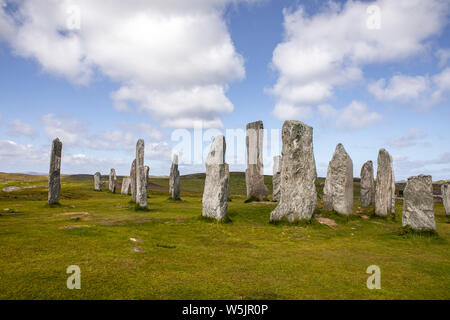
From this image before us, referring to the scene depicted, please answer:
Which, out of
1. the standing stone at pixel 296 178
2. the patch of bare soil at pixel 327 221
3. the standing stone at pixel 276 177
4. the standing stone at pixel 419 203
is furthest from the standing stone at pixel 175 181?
the standing stone at pixel 419 203

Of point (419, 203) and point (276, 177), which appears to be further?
point (276, 177)

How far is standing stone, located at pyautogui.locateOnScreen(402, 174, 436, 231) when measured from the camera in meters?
13.1

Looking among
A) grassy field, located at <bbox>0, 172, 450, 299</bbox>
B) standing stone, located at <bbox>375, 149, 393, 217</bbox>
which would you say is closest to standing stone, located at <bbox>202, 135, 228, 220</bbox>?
grassy field, located at <bbox>0, 172, 450, 299</bbox>

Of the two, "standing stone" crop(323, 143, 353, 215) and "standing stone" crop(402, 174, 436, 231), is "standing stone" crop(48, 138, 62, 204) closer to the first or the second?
"standing stone" crop(323, 143, 353, 215)

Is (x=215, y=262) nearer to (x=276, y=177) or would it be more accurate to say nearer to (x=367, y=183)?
(x=276, y=177)

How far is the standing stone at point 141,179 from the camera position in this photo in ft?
69.9

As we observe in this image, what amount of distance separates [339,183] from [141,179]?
46.8 ft

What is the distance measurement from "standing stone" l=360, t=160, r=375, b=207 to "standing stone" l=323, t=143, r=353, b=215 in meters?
7.29

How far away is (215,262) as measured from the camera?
9.09 m

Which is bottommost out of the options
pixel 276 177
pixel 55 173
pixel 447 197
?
pixel 447 197

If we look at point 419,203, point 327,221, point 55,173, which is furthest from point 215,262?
point 55,173

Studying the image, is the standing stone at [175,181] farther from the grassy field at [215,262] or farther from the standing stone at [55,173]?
the grassy field at [215,262]
